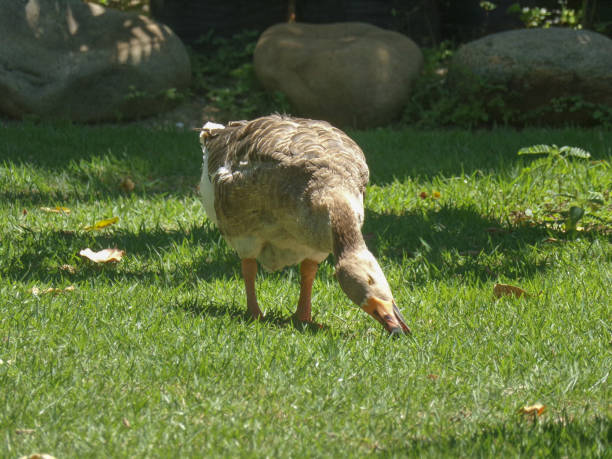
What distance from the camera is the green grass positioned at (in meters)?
3.25

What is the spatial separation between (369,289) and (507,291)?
57.5 inches

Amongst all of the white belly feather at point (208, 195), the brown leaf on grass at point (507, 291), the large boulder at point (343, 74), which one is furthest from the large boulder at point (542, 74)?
the white belly feather at point (208, 195)

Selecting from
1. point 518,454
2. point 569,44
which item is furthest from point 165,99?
point 518,454

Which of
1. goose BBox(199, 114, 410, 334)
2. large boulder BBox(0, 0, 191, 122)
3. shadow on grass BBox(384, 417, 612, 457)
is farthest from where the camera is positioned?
large boulder BBox(0, 0, 191, 122)

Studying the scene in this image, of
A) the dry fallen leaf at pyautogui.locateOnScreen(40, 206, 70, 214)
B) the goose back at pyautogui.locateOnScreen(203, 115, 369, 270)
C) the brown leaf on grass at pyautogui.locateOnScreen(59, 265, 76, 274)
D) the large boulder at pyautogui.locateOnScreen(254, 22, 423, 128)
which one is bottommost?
the large boulder at pyautogui.locateOnScreen(254, 22, 423, 128)

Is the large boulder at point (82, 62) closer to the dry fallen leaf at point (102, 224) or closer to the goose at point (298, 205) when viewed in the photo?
the dry fallen leaf at point (102, 224)

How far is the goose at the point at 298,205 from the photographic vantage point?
13.5 feet

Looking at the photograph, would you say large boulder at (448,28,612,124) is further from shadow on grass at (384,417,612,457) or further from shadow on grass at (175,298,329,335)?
shadow on grass at (384,417,612,457)

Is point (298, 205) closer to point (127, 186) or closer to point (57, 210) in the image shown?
point (57, 210)

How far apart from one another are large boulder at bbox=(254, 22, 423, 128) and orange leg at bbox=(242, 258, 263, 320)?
5955 millimetres

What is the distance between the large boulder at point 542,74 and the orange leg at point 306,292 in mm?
6006

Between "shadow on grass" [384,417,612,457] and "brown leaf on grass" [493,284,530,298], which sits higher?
"shadow on grass" [384,417,612,457]

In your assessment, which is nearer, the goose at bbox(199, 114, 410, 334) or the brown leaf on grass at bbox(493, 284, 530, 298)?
the goose at bbox(199, 114, 410, 334)

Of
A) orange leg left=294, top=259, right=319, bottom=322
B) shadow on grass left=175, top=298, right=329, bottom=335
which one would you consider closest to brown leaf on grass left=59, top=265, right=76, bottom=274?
→ shadow on grass left=175, top=298, right=329, bottom=335
